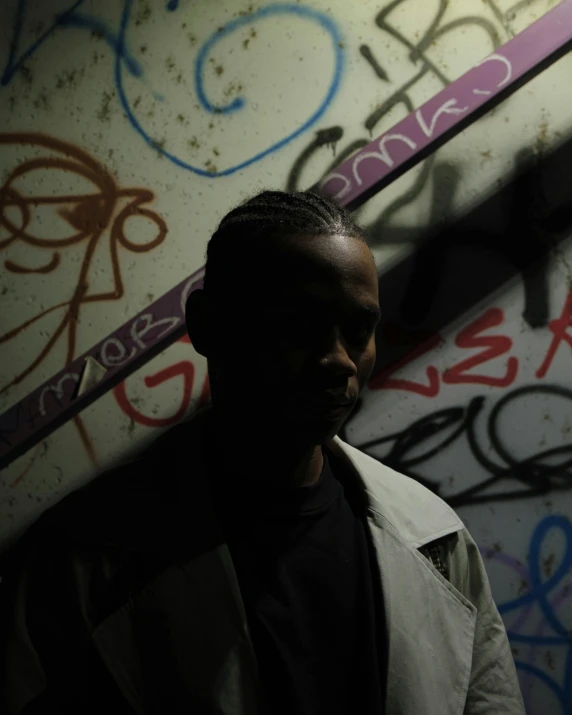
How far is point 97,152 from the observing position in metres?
1.28

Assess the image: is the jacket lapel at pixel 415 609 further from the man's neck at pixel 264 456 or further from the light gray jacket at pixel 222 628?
the man's neck at pixel 264 456

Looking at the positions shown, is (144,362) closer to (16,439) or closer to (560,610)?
(16,439)

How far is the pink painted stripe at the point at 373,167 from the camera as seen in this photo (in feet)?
3.81

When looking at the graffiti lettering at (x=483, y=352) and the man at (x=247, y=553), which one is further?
the graffiti lettering at (x=483, y=352)

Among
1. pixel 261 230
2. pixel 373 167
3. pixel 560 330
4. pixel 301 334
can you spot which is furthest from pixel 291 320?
pixel 560 330

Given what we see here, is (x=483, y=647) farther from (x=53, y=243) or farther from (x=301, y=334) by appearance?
(x=53, y=243)

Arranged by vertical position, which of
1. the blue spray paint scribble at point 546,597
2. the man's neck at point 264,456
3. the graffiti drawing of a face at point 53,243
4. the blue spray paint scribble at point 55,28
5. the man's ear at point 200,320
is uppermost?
the blue spray paint scribble at point 55,28

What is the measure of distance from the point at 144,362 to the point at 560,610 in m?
1.06

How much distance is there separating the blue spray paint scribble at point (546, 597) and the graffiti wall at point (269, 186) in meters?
0.01

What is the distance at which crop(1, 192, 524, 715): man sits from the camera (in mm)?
729

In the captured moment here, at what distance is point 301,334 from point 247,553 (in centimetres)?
31

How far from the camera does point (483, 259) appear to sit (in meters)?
1.30

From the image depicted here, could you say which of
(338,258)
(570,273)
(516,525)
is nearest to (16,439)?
(338,258)

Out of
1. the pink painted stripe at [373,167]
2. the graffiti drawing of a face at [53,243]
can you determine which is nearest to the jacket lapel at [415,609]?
the pink painted stripe at [373,167]
